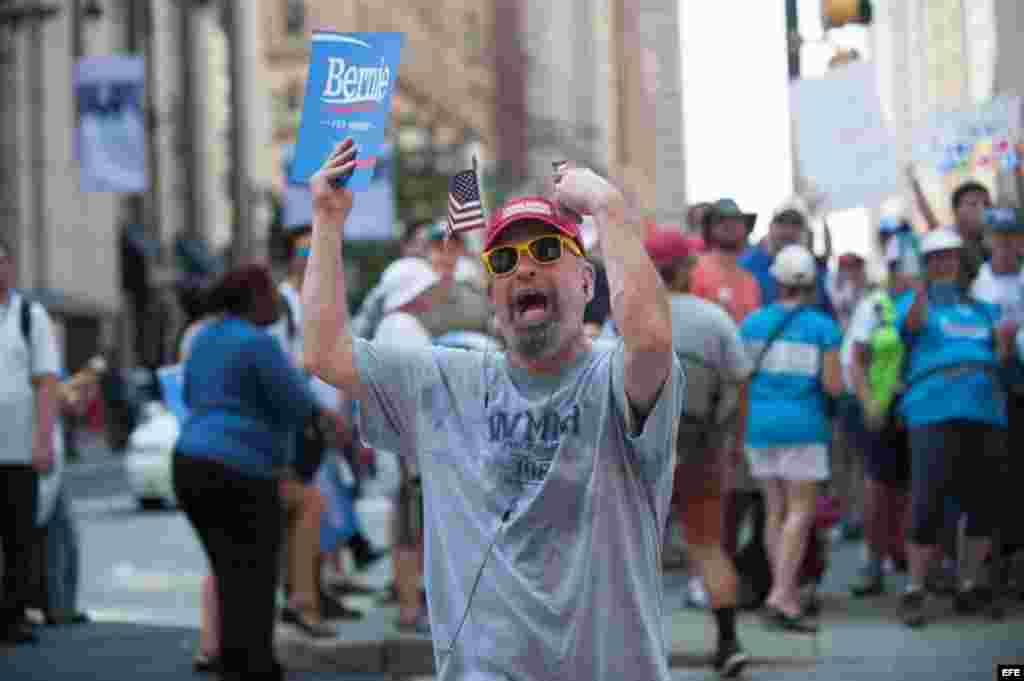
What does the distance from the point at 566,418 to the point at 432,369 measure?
0.36m

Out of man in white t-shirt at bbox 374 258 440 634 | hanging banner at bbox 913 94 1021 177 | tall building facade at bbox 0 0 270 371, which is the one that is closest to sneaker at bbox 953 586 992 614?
man in white t-shirt at bbox 374 258 440 634

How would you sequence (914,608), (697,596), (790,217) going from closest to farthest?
1. (914,608)
2. (697,596)
3. (790,217)

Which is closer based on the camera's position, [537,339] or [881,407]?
[537,339]

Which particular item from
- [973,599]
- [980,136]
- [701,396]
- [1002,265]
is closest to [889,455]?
[973,599]

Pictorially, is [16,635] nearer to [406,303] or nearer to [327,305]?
[406,303]

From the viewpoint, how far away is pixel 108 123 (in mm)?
33562

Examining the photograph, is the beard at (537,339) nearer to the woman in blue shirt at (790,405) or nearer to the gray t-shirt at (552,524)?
the gray t-shirt at (552,524)

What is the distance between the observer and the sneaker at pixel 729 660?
8523mm

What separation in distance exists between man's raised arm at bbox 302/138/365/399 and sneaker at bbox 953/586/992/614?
6.34 meters

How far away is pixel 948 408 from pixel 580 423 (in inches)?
231

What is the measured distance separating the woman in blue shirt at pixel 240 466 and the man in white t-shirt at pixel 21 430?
167cm

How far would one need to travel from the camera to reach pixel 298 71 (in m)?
78.9

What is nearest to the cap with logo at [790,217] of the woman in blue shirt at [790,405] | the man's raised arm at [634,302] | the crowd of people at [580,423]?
the crowd of people at [580,423]

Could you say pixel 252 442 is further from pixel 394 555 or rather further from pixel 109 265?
pixel 109 265
